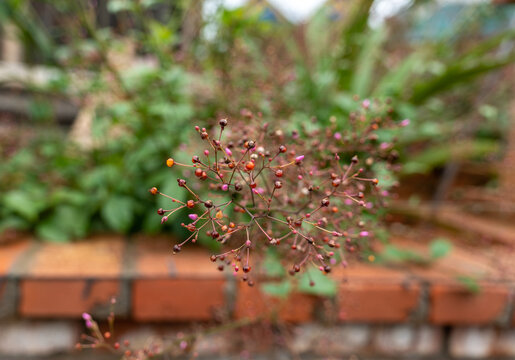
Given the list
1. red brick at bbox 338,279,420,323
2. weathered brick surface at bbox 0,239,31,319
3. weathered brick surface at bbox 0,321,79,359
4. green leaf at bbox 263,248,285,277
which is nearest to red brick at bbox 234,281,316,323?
red brick at bbox 338,279,420,323

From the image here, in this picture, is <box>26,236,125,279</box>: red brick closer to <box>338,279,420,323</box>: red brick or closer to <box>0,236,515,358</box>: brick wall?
<box>0,236,515,358</box>: brick wall

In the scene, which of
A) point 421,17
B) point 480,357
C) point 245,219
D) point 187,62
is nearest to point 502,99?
point 421,17

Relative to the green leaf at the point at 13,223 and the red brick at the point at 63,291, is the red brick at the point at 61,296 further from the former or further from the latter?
the green leaf at the point at 13,223

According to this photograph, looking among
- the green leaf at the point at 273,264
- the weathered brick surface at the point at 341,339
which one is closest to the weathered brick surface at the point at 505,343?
the weathered brick surface at the point at 341,339

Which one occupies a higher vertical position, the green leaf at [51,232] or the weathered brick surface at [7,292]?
the green leaf at [51,232]

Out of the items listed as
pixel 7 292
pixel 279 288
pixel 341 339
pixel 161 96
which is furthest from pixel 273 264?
pixel 161 96

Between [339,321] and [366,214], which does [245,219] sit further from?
[339,321]
